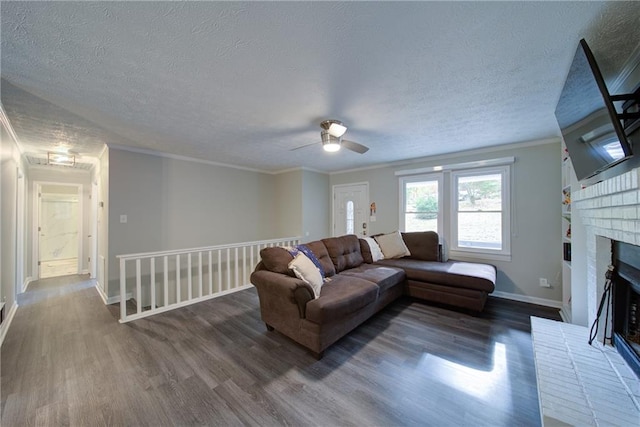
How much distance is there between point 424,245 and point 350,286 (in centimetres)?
206

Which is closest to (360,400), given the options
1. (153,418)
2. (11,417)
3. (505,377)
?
(505,377)

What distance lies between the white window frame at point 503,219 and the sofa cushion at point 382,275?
1.37 m

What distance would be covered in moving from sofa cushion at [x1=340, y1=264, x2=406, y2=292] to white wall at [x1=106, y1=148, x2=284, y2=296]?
2.93m

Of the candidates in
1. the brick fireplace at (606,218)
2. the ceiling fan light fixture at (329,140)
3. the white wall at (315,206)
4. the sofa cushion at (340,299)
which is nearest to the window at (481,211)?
the brick fireplace at (606,218)

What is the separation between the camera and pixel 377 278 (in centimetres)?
298

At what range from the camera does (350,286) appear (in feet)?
8.68

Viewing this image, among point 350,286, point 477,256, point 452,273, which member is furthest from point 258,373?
point 477,256

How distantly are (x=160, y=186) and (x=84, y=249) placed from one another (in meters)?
3.27

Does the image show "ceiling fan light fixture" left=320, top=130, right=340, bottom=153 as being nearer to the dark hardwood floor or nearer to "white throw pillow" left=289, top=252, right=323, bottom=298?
"white throw pillow" left=289, top=252, right=323, bottom=298

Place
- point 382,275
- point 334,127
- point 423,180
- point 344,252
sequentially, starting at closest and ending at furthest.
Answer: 1. point 334,127
2. point 382,275
3. point 344,252
4. point 423,180

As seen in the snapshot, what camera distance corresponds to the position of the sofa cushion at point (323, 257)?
10.3 feet

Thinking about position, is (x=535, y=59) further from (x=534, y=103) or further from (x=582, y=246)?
(x=582, y=246)

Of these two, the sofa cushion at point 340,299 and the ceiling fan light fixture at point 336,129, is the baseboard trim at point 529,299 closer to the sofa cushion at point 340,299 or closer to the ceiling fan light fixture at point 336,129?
the sofa cushion at point 340,299

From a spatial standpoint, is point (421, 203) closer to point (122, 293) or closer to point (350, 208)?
point (350, 208)
